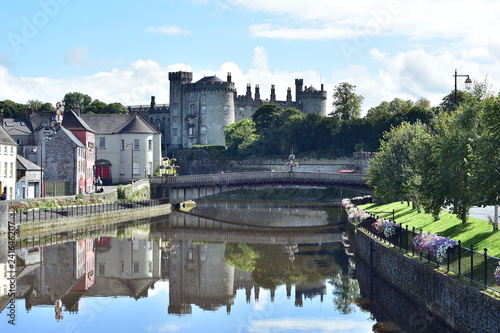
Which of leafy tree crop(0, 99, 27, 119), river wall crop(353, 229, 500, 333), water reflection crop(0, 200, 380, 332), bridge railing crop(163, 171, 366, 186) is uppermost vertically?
leafy tree crop(0, 99, 27, 119)

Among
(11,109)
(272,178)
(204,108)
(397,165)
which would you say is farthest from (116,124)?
(397,165)

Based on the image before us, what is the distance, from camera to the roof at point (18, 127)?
258 ft

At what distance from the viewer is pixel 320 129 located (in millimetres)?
117250

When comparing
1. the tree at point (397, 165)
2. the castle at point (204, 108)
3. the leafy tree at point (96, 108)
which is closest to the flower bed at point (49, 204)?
the tree at point (397, 165)

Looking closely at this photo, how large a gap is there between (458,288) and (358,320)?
6079mm

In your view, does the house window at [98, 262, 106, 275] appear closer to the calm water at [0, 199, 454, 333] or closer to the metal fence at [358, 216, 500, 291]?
the calm water at [0, 199, 454, 333]

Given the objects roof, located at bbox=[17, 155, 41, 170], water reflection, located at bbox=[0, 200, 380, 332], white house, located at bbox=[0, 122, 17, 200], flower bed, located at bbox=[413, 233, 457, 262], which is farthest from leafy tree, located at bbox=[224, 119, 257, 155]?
flower bed, located at bbox=[413, 233, 457, 262]

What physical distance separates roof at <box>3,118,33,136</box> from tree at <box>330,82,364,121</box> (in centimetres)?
5802

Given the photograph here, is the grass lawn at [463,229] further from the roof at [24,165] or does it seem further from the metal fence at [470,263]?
the roof at [24,165]

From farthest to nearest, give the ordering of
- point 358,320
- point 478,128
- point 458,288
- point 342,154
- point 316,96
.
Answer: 1. point 316,96
2. point 342,154
3. point 478,128
4. point 358,320
5. point 458,288

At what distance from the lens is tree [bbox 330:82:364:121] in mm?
124000

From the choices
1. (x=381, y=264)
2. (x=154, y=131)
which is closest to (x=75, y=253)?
(x=381, y=264)

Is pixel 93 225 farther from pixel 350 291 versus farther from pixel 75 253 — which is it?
pixel 350 291

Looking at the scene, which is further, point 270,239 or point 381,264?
point 270,239
